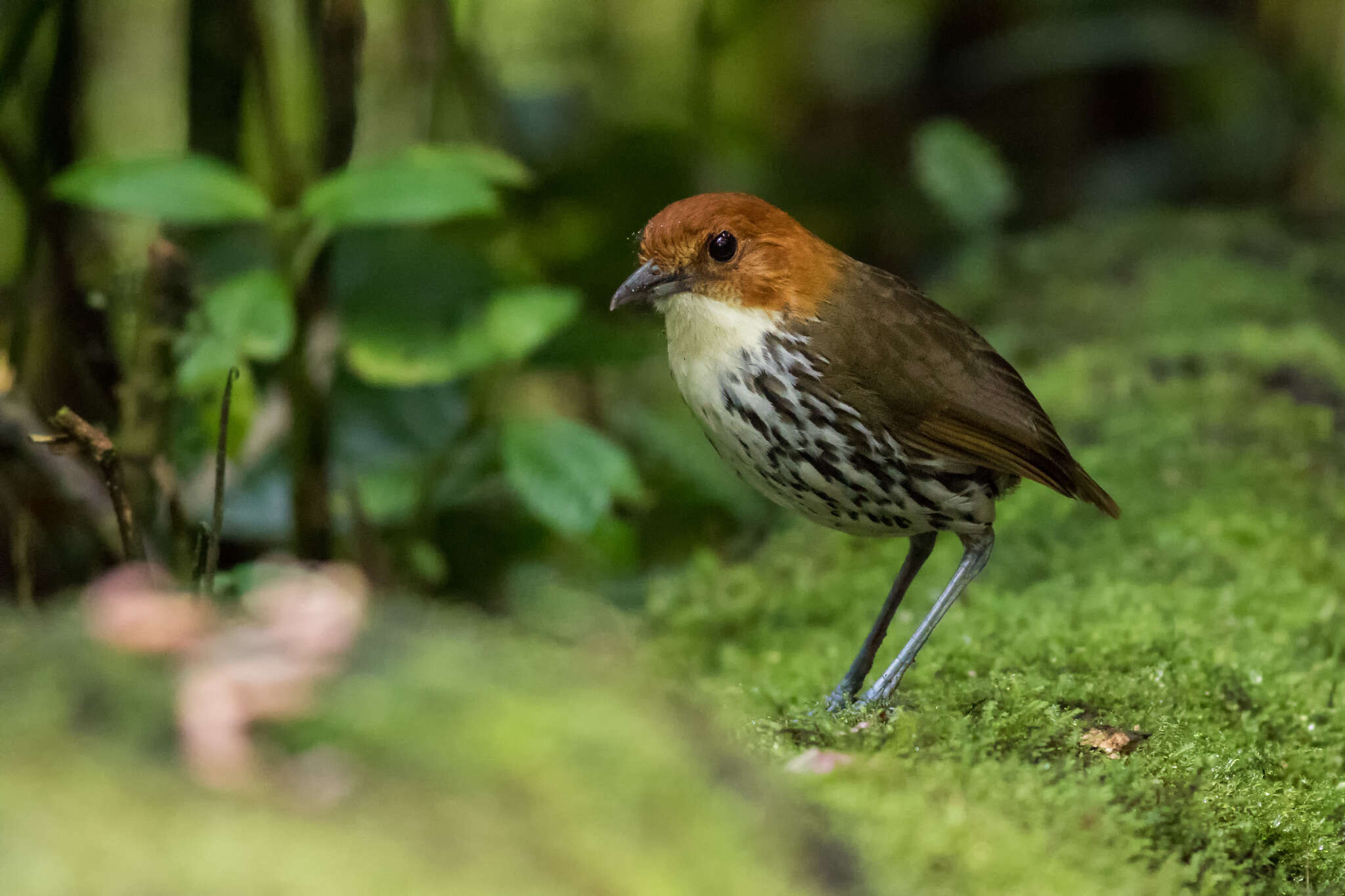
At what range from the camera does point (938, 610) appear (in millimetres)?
2512

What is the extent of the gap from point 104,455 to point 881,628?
161 centimetres

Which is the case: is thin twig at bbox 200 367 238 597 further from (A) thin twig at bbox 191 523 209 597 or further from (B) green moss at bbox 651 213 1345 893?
(B) green moss at bbox 651 213 1345 893

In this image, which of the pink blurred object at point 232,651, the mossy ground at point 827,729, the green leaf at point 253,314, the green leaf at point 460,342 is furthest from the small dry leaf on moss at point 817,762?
the green leaf at point 460,342

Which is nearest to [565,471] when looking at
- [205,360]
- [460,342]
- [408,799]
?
[460,342]

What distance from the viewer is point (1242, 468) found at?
12.2 feet

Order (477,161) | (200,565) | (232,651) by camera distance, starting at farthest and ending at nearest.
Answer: (477,161) → (200,565) → (232,651)

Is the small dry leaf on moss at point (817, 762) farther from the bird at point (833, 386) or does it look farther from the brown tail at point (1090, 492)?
the brown tail at point (1090, 492)

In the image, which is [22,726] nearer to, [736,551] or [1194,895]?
[1194,895]

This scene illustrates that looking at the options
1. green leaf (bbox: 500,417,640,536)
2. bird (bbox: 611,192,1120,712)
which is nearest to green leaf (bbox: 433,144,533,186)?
green leaf (bbox: 500,417,640,536)

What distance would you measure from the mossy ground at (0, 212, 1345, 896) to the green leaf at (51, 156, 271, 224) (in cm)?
128

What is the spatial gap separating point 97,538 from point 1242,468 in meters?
3.34

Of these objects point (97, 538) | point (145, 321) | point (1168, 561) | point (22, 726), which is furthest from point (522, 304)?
point (22, 726)

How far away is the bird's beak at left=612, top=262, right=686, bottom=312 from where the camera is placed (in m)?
2.46

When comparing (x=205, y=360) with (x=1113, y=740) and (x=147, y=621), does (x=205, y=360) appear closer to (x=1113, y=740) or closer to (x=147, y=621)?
(x=147, y=621)
